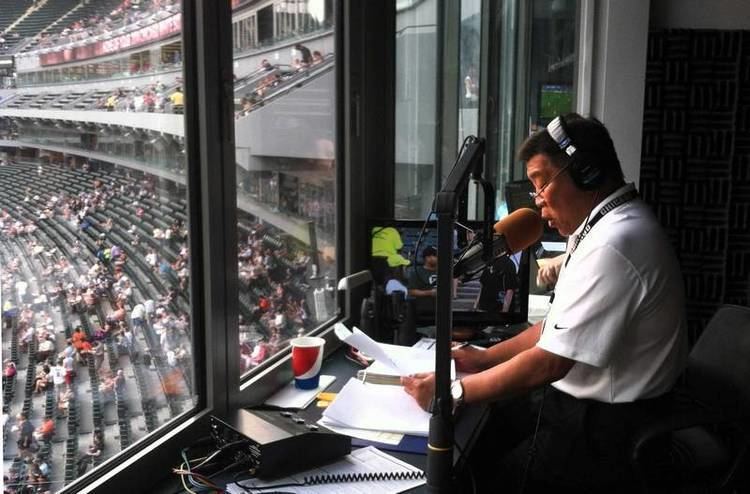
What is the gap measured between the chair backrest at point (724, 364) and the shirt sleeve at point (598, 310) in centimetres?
47

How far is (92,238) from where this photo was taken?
1380mm

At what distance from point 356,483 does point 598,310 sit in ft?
2.27

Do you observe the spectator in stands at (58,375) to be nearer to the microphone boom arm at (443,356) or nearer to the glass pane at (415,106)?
the microphone boom arm at (443,356)

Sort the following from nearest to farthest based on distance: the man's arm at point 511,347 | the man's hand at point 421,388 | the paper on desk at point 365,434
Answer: the paper on desk at point 365,434 → the man's hand at point 421,388 → the man's arm at point 511,347

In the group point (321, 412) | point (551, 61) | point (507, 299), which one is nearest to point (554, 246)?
point (507, 299)

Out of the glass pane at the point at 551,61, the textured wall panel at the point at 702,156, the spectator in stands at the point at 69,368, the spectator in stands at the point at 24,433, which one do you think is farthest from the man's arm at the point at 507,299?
the spectator in stands at the point at 24,433

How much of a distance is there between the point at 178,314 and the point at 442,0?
228 cm

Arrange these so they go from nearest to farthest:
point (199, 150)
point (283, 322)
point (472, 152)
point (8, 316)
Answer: point (8, 316)
point (472, 152)
point (199, 150)
point (283, 322)

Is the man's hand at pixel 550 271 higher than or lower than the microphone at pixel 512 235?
lower

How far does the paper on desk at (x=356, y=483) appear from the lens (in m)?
1.43

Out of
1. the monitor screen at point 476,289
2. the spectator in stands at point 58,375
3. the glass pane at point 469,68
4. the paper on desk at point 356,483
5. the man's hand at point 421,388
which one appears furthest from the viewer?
the glass pane at point 469,68

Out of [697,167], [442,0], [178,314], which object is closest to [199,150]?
[178,314]

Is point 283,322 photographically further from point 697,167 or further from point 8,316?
point 697,167

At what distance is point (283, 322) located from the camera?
222 centimetres
